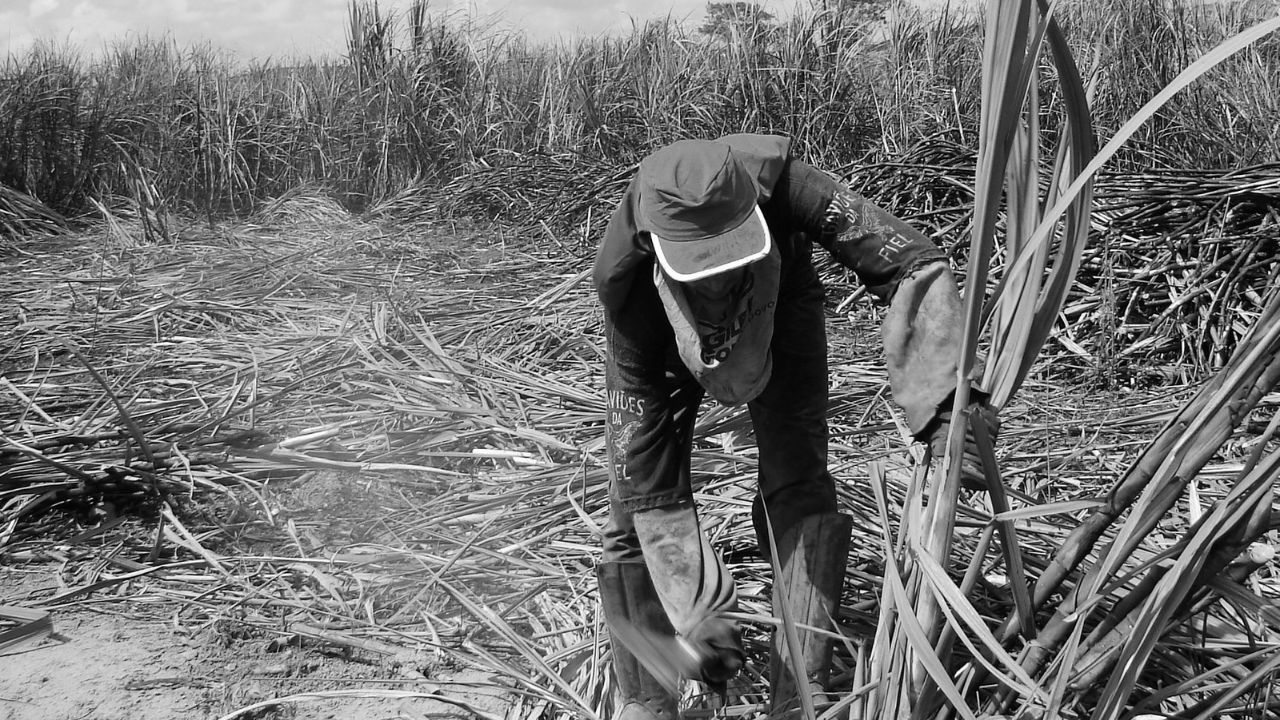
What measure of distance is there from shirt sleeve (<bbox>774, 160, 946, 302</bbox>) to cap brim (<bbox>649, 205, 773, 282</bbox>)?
20 cm

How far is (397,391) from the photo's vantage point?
11.9 ft

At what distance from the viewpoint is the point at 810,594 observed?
1.77 meters

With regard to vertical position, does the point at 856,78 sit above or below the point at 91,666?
above

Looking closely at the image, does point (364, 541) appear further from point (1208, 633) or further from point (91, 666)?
point (1208, 633)

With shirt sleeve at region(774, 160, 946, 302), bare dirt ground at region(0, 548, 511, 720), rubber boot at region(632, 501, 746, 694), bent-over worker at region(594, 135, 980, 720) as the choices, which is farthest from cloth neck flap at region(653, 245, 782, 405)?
bare dirt ground at region(0, 548, 511, 720)

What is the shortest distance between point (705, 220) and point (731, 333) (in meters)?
0.23

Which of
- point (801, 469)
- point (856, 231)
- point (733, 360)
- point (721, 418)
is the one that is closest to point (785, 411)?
point (801, 469)

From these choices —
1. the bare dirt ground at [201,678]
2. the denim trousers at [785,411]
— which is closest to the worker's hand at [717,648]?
the denim trousers at [785,411]

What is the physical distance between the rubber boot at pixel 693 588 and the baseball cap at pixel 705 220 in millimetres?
479

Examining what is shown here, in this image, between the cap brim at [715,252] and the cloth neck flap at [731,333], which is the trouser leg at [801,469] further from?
the cap brim at [715,252]

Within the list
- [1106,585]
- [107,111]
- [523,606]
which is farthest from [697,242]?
[107,111]

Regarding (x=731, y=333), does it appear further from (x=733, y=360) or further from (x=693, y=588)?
(x=693, y=588)

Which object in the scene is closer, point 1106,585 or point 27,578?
point 1106,585

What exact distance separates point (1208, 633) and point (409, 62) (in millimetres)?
7463
